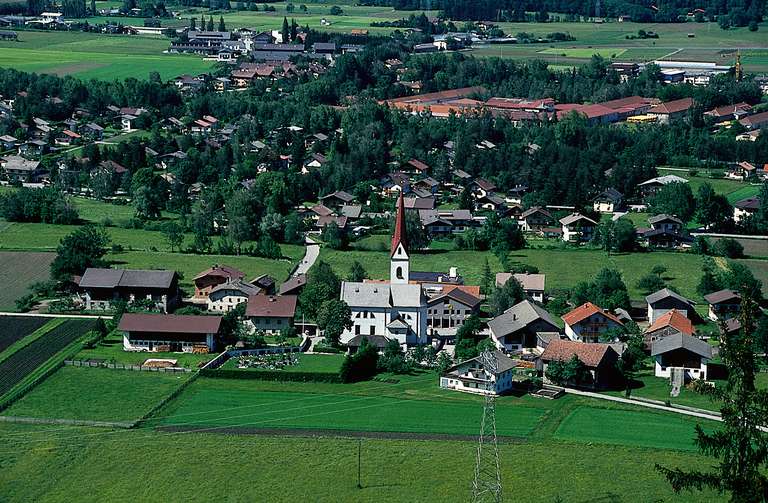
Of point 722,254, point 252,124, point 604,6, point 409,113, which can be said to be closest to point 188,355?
point 722,254

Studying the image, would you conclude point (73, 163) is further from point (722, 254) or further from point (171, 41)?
point (171, 41)

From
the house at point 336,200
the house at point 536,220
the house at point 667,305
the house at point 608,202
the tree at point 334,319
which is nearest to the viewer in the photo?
the tree at point 334,319

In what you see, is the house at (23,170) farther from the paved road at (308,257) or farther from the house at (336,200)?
the paved road at (308,257)

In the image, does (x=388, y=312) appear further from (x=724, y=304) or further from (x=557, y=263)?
(x=557, y=263)

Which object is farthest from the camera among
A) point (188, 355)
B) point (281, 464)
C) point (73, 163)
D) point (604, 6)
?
point (604, 6)

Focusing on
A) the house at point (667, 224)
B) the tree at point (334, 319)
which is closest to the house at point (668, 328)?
the tree at point (334, 319)

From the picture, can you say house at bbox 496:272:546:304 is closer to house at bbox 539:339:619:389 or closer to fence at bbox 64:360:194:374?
house at bbox 539:339:619:389
